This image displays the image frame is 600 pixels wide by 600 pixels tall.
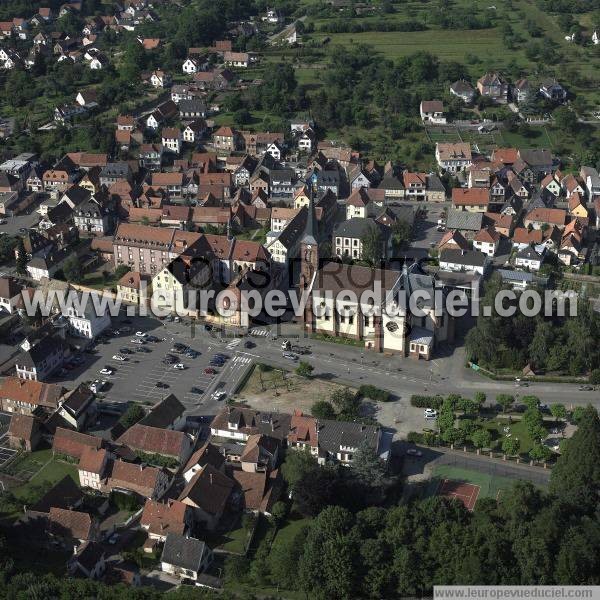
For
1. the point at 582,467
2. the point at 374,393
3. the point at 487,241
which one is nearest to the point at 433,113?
the point at 487,241

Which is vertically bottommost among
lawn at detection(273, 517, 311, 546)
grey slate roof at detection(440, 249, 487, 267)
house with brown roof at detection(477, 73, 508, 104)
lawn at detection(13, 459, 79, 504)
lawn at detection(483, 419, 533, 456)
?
lawn at detection(273, 517, 311, 546)

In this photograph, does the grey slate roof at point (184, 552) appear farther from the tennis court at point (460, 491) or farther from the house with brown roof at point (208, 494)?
the tennis court at point (460, 491)

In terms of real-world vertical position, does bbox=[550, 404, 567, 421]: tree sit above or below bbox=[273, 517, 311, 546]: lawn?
above

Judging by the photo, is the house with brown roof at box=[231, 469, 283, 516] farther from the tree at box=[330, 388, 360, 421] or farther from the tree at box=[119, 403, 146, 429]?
the tree at box=[119, 403, 146, 429]

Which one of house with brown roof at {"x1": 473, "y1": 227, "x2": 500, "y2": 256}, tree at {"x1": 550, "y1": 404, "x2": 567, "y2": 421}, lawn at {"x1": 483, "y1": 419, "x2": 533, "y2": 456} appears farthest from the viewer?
house with brown roof at {"x1": 473, "y1": 227, "x2": 500, "y2": 256}

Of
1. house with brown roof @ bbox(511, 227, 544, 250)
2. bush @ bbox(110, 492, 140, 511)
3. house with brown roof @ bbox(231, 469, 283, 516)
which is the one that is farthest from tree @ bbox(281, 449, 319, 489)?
house with brown roof @ bbox(511, 227, 544, 250)

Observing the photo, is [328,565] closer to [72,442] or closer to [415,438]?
[415,438]

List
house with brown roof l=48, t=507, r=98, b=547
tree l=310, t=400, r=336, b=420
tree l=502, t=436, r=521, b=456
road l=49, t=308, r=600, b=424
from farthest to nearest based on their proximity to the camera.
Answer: road l=49, t=308, r=600, b=424
tree l=310, t=400, r=336, b=420
tree l=502, t=436, r=521, b=456
house with brown roof l=48, t=507, r=98, b=547
